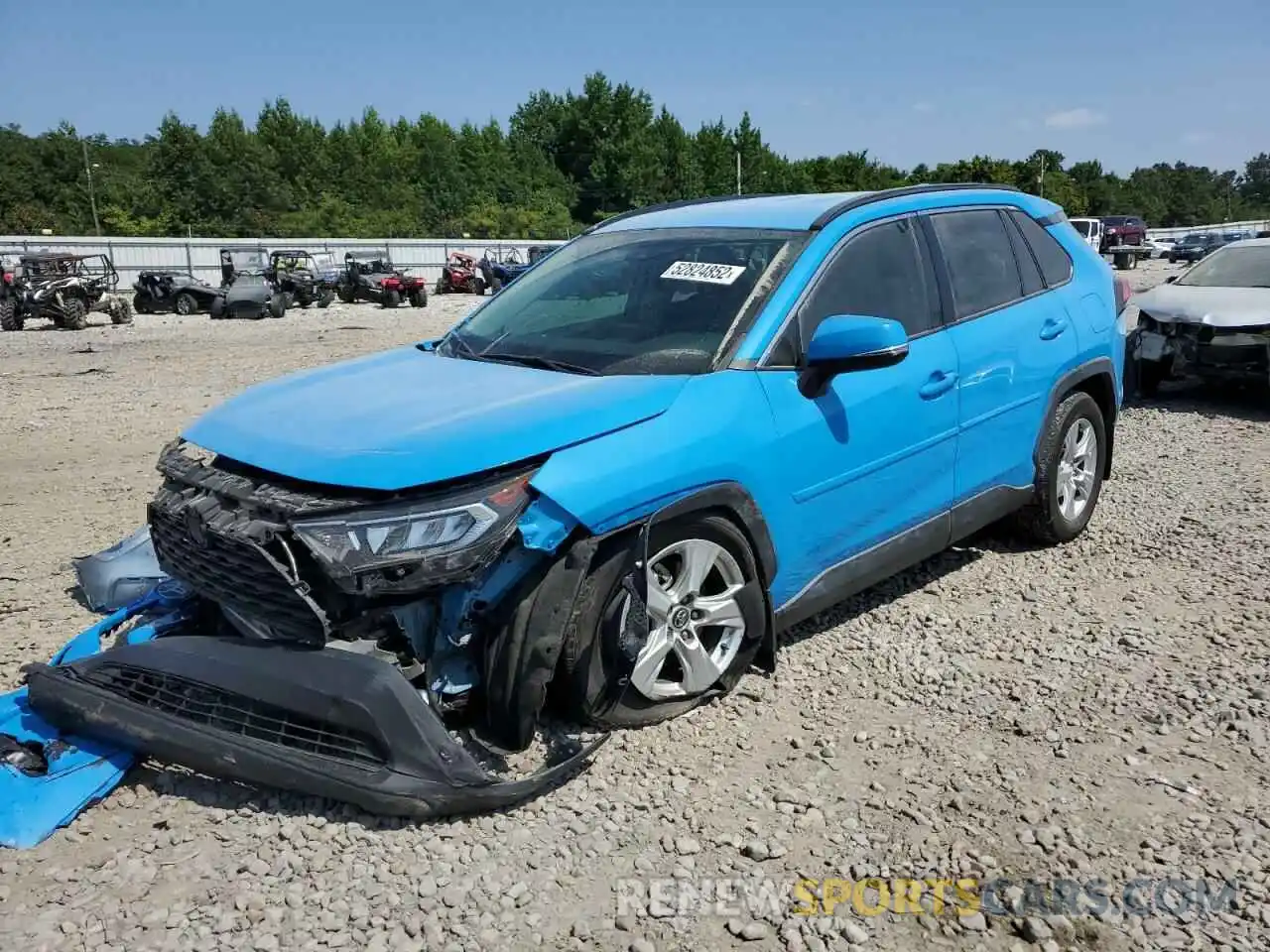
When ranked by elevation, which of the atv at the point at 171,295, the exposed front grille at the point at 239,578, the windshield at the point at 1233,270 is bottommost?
the exposed front grille at the point at 239,578

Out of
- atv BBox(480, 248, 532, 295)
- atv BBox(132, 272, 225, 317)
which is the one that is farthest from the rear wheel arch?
atv BBox(480, 248, 532, 295)

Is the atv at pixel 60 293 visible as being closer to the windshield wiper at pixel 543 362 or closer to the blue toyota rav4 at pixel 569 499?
the blue toyota rav4 at pixel 569 499

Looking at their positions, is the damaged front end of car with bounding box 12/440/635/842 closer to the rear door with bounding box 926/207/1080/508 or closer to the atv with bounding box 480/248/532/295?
the rear door with bounding box 926/207/1080/508

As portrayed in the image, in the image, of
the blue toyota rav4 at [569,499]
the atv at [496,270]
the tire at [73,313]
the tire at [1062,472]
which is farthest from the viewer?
the atv at [496,270]

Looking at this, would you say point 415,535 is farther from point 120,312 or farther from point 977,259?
point 120,312

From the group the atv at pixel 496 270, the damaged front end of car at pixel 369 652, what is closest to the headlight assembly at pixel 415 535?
the damaged front end of car at pixel 369 652

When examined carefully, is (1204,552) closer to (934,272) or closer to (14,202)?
(934,272)

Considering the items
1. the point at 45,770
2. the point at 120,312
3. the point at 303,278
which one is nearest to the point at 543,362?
the point at 45,770

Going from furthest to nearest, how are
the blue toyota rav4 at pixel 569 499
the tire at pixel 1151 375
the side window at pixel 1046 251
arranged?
the tire at pixel 1151 375, the side window at pixel 1046 251, the blue toyota rav4 at pixel 569 499

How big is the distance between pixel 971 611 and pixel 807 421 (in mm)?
1529

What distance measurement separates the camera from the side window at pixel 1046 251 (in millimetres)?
5043

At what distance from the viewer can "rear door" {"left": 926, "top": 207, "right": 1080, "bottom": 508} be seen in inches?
172

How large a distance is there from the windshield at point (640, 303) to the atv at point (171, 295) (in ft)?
86.8

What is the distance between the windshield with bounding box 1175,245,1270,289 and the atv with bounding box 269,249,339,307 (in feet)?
81.1
